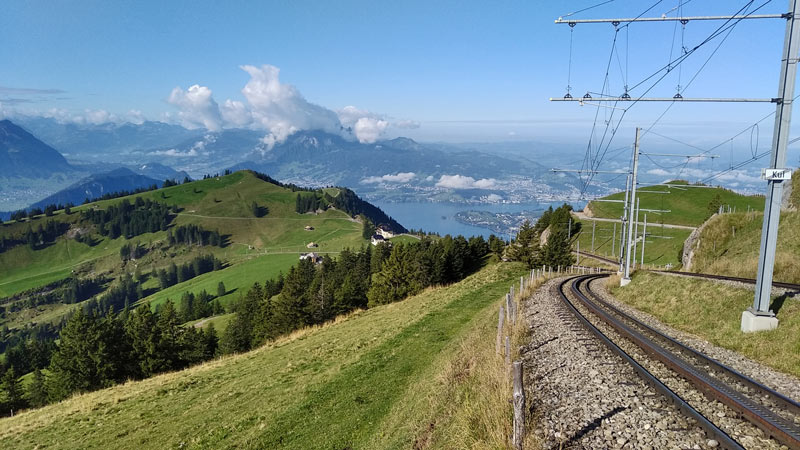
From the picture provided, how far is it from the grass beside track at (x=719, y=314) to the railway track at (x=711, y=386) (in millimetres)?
1807

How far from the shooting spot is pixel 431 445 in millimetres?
9133

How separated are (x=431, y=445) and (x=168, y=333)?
6120 cm

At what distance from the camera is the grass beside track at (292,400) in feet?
48.2

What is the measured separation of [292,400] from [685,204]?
412ft

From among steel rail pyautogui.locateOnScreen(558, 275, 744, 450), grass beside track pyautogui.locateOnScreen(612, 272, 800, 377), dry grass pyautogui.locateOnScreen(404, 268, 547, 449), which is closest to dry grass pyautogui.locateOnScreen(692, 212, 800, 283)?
grass beside track pyautogui.locateOnScreen(612, 272, 800, 377)

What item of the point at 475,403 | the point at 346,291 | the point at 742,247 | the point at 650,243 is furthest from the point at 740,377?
the point at 650,243

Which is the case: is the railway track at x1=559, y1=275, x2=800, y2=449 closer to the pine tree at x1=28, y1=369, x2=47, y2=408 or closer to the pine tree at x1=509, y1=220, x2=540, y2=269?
the pine tree at x1=509, y1=220, x2=540, y2=269

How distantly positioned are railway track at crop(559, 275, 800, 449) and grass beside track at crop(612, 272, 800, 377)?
5.93ft

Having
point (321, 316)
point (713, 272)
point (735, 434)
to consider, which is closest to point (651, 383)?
point (735, 434)

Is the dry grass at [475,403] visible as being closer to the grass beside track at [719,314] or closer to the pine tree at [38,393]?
the grass beside track at [719,314]

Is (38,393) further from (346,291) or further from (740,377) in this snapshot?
(740,377)

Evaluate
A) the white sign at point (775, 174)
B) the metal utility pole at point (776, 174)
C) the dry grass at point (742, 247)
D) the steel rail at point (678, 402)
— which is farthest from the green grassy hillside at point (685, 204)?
the steel rail at point (678, 402)

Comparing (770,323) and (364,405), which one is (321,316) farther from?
A: (770,323)

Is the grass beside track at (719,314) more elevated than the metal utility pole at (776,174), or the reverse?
the metal utility pole at (776,174)
